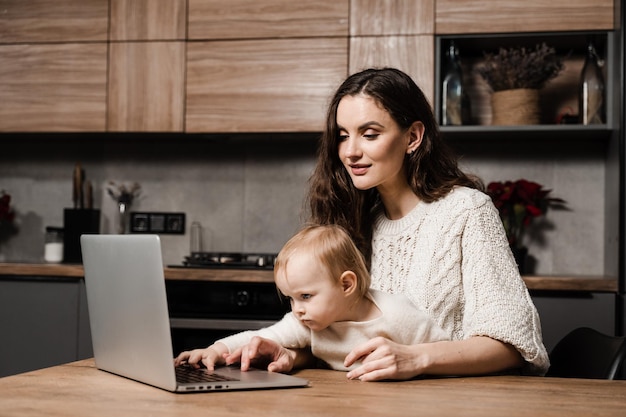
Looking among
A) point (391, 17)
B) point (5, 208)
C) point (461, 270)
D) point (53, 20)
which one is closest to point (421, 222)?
point (461, 270)

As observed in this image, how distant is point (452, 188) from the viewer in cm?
175

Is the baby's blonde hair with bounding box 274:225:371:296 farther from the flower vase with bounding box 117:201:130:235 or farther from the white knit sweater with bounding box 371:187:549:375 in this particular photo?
the flower vase with bounding box 117:201:130:235

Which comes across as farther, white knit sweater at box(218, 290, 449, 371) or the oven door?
the oven door

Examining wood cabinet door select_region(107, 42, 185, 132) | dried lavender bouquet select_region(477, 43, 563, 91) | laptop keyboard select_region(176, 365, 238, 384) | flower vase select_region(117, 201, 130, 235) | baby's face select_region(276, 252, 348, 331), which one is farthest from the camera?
flower vase select_region(117, 201, 130, 235)

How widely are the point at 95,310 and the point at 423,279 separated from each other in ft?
2.29

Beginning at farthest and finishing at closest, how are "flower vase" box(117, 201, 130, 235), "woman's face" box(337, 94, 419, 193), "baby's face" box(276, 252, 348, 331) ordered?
"flower vase" box(117, 201, 130, 235) → "woman's face" box(337, 94, 419, 193) → "baby's face" box(276, 252, 348, 331)

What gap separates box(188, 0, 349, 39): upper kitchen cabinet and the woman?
1.32m

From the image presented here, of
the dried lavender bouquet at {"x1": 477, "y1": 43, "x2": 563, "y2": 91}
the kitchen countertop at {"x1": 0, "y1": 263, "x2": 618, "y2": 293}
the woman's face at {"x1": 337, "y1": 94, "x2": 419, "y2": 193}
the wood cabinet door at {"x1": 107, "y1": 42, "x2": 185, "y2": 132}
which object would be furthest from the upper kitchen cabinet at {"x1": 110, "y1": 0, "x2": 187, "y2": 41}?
the woman's face at {"x1": 337, "y1": 94, "x2": 419, "y2": 193}

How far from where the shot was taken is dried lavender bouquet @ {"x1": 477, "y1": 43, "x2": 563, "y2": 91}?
293 cm

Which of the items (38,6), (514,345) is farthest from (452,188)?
(38,6)

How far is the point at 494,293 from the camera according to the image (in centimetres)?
150

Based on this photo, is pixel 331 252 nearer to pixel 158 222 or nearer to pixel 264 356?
pixel 264 356

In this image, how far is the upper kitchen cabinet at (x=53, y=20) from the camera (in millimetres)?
3199

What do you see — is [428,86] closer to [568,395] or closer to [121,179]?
[121,179]
